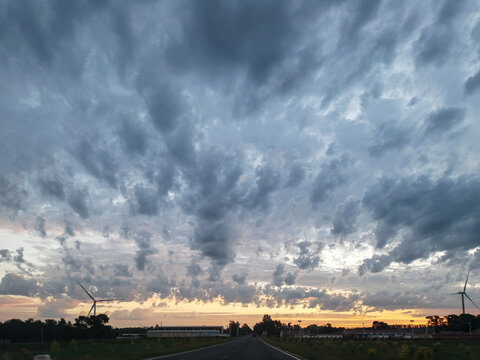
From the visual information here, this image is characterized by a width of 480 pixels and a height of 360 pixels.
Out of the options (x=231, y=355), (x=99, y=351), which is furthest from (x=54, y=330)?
(x=231, y=355)

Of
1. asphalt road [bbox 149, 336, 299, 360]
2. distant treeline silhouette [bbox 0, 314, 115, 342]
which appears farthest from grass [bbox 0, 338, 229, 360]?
distant treeline silhouette [bbox 0, 314, 115, 342]

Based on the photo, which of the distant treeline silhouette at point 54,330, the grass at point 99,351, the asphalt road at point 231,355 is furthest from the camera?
the distant treeline silhouette at point 54,330

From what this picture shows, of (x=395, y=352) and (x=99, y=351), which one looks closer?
(x=395, y=352)

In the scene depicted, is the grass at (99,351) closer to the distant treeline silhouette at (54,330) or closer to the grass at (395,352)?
the grass at (395,352)

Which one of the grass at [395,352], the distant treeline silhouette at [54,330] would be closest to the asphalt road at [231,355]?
the grass at [395,352]

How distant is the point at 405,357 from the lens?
41125 mm

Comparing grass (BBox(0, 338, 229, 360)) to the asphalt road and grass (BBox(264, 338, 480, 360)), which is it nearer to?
the asphalt road

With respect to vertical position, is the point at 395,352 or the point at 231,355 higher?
the point at 231,355

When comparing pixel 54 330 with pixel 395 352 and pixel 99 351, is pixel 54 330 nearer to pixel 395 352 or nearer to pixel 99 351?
pixel 99 351

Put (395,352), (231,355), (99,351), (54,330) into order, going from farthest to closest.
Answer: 1. (54,330)
2. (99,351)
3. (395,352)
4. (231,355)

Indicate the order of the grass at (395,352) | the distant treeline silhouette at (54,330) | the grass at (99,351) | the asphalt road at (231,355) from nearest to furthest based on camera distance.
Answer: the asphalt road at (231,355) < the grass at (395,352) < the grass at (99,351) < the distant treeline silhouette at (54,330)

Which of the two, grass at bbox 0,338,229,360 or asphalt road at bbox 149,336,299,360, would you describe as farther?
grass at bbox 0,338,229,360

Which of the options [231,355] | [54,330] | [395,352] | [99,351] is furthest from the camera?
[54,330]

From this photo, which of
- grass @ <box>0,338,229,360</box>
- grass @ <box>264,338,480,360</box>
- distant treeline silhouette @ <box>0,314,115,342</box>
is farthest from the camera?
distant treeline silhouette @ <box>0,314,115,342</box>
